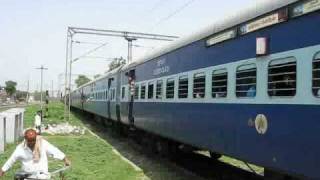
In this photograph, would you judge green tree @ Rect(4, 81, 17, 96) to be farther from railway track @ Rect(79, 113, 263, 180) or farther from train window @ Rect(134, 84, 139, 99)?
train window @ Rect(134, 84, 139, 99)

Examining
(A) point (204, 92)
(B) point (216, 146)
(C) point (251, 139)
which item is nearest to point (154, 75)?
(A) point (204, 92)

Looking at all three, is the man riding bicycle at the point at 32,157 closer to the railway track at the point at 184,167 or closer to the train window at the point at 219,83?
Result: the train window at the point at 219,83

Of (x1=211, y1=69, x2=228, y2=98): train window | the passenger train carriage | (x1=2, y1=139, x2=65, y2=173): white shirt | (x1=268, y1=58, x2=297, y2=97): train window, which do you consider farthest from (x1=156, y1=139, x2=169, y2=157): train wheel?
(x1=2, y1=139, x2=65, y2=173): white shirt

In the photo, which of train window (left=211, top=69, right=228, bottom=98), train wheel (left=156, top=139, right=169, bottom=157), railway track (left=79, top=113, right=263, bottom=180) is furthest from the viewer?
train wheel (left=156, top=139, right=169, bottom=157)

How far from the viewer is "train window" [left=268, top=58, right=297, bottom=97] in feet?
25.7

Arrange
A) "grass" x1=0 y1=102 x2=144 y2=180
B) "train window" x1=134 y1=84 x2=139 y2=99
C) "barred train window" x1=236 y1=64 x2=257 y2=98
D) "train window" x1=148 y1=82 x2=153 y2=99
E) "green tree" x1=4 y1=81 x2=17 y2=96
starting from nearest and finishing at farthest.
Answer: "barred train window" x1=236 y1=64 x2=257 y2=98 → "grass" x1=0 y1=102 x2=144 y2=180 → "train window" x1=148 y1=82 x2=153 y2=99 → "train window" x1=134 y1=84 x2=139 y2=99 → "green tree" x1=4 y1=81 x2=17 y2=96

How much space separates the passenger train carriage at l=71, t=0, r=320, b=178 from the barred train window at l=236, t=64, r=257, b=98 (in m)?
0.01

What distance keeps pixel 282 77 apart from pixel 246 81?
1.35 m

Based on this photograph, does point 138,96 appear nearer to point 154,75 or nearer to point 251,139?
point 154,75

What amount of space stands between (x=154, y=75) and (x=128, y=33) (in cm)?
2484

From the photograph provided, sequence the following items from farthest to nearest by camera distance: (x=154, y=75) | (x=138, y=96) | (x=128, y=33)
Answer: (x=128, y=33) < (x=138, y=96) < (x=154, y=75)

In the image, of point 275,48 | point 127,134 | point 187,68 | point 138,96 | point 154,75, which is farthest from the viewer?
point 127,134

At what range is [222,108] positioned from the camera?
1048cm

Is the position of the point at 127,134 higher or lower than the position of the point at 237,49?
lower
